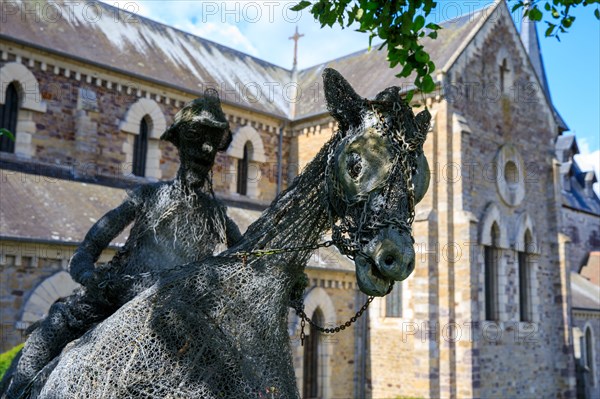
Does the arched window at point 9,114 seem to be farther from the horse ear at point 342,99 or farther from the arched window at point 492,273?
the horse ear at point 342,99

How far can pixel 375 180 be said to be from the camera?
2609 mm

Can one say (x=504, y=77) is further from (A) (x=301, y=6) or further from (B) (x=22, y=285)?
(B) (x=22, y=285)

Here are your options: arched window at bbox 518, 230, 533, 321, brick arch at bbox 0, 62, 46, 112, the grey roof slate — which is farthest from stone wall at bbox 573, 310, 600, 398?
brick arch at bbox 0, 62, 46, 112

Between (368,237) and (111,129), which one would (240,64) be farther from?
(368,237)

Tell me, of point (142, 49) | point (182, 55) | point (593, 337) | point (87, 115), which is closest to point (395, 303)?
point (87, 115)

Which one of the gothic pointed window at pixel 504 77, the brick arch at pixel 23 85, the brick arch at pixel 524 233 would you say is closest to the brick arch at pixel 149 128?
the brick arch at pixel 23 85

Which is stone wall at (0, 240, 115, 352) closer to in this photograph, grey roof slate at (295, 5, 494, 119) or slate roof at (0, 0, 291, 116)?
slate roof at (0, 0, 291, 116)

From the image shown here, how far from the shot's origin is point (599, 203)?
39.7 meters

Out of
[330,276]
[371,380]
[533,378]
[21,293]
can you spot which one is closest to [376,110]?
[21,293]

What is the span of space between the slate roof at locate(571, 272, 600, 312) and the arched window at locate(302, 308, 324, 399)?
14.2 metres

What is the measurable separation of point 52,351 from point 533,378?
19.2m

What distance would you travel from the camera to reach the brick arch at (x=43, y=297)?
1117 cm

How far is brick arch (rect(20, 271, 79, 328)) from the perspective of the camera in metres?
11.2

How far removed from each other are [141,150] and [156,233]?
559 inches
